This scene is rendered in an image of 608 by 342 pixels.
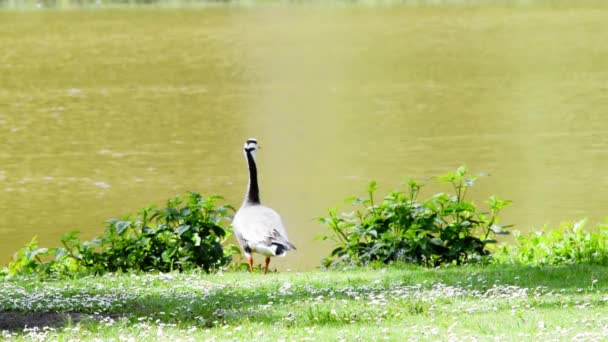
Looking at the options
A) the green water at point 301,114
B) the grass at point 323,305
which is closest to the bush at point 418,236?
the grass at point 323,305

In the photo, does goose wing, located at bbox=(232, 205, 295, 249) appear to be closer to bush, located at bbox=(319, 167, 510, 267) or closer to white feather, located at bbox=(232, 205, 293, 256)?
white feather, located at bbox=(232, 205, 293, 256)

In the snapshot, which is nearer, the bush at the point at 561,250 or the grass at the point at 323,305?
the grass at the point at 323,305

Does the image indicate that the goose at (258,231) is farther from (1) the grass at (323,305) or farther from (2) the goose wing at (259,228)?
(1) the grass at (323,305)

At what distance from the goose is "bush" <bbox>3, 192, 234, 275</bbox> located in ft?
0.78

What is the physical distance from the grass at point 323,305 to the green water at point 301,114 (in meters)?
3.22

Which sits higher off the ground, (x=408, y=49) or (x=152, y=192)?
(x=408, y=49)

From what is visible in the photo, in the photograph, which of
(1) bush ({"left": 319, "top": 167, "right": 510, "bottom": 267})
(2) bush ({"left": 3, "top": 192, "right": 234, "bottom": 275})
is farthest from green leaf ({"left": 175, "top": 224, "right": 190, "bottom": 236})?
(1) bush ({"left": 319, "top": 167, "right": 510, "bottom": 267})

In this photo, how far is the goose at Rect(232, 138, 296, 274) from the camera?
9.20 m

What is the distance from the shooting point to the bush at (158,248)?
980 cm

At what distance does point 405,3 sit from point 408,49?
696 inches

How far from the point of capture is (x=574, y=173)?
16906 mm

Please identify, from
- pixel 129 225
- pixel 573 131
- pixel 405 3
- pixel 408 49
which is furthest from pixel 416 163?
pixel 405 3

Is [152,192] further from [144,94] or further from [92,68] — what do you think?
[92,68]

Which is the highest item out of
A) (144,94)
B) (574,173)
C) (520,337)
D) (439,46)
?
(439,46)
